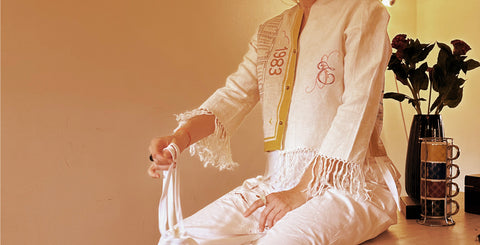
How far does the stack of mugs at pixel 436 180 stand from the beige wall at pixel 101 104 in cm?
87

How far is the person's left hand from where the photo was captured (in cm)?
104

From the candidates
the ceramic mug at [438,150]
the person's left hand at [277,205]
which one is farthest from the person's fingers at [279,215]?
the ceramic mug at [438,150]

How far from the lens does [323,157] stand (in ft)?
3.40

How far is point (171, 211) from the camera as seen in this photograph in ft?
3.15

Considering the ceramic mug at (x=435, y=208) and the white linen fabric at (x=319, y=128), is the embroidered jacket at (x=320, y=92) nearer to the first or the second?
the white linen fabric at (x=319, y=128)

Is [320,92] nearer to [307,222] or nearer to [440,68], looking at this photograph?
[307,222]

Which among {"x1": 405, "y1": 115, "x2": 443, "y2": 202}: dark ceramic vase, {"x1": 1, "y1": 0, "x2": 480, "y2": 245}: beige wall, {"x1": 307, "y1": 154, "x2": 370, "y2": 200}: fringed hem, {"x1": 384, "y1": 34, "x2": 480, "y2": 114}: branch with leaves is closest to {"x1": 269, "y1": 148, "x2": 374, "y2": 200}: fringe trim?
{"x1": 307, "y1": 154, "x2": 370, "y2": 200}: fringed hem

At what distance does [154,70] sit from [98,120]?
0.93ft

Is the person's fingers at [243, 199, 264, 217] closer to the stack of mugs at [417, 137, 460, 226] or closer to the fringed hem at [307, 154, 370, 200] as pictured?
the fringed hem at [307, 154, 370, 200]

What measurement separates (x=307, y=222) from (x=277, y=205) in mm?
105

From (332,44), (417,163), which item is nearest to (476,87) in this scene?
(417,163)

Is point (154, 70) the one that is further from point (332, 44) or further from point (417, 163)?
point (417, 163)

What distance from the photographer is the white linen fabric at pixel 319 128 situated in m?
1.02

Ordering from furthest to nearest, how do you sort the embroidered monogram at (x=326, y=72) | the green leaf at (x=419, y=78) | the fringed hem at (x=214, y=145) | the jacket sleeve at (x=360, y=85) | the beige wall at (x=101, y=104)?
the green leaf at (x=419, y=78)
the beige wall at (x=101, y=104)
the fringed hem at (x=214, y=145)
the embroidered monogram at (x=326, y=72)
the jacket sleeve at (x=360, y=85)
